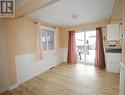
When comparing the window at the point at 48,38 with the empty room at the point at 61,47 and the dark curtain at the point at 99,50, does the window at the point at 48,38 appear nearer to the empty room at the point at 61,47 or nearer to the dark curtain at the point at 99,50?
the empty room at the point at 61,47

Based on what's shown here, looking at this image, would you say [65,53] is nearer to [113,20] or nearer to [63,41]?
[63,41]

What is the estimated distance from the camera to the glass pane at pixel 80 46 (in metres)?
5.18

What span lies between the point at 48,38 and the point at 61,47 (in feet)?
4.49

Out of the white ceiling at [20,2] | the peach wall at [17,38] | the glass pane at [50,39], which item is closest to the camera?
the white ceiling at [20,2]

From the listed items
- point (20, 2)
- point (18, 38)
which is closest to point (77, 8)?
point (20, 2)

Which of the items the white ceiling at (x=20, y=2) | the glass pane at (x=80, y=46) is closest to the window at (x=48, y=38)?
the glass pane at (x=80, y=46)

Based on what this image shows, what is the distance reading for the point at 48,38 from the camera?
451cm

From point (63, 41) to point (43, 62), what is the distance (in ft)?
7.02

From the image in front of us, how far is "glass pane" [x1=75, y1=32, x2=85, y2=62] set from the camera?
17.0ft

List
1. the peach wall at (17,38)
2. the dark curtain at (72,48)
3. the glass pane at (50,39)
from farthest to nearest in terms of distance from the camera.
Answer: the dark curtain at (72,48)
the glass pane at (50,39)
the peach wall at (17,38)

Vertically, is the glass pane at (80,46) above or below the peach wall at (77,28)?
below

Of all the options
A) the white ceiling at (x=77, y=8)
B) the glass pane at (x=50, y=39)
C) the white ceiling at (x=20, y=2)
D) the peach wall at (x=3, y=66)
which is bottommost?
the peach wall at (x=3, y=66)

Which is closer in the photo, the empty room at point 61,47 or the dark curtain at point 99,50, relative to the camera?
the empty room at point 61,47

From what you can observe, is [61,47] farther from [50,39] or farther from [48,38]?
[48,38]
